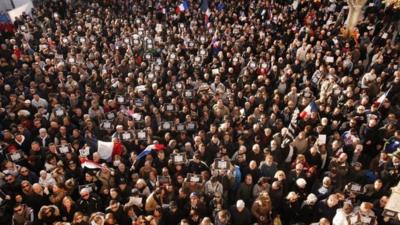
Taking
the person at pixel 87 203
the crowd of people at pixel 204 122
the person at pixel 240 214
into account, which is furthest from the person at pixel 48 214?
the person at pixel 240 214

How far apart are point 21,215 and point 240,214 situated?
3.72 metres

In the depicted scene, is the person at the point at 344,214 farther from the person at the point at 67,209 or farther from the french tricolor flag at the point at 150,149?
the person at the point at 67,209

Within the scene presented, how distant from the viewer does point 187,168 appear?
8688mm

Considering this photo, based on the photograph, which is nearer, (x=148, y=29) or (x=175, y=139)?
(x=175, y=139)

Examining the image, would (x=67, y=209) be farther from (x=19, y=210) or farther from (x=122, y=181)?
(x=122, y=181)

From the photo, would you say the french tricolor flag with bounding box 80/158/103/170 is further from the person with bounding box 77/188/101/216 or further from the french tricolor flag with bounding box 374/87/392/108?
the french tricolor flag with bounding box 374/87/392/108

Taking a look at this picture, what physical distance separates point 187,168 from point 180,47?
6935 millimetres

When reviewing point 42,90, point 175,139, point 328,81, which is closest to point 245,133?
point 175,139

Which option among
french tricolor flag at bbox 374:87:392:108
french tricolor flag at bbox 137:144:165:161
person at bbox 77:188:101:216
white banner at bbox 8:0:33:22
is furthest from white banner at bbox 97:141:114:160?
white banner at bbox 8:0:33:22

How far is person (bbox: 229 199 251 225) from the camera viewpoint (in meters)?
7.42

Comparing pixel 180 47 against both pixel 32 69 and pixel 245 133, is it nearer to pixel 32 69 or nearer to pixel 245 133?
pixel 32 69

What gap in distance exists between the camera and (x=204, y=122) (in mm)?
10516

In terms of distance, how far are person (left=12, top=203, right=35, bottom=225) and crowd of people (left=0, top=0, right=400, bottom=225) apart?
24mm

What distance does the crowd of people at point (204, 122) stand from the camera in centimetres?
767
